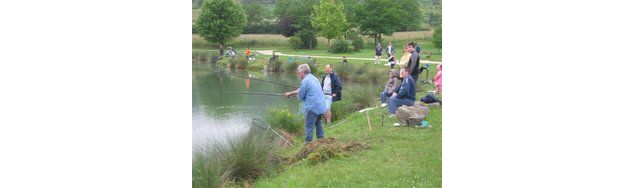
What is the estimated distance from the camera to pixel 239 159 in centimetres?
900

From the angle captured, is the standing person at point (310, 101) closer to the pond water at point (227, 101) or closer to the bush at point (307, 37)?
the bush at point (307, 37)

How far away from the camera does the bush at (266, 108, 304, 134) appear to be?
9977mm

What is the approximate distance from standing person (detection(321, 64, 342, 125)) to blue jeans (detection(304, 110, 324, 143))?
0.80 feet

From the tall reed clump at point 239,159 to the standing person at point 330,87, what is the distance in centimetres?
104

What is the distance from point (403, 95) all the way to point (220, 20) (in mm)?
2783

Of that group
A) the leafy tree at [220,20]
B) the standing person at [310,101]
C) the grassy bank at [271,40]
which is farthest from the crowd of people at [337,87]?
the leafy tree at [220,20]

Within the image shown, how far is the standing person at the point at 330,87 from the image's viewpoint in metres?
9.67

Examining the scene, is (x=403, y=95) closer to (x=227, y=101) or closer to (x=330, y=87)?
(x=330, y=87)

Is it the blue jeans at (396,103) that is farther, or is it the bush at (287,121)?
the blue jeans at (396,103)

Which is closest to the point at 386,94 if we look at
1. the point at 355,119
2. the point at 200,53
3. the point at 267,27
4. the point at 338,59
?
the point at 355,119

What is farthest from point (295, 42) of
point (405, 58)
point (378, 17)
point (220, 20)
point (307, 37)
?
point (405, 58)

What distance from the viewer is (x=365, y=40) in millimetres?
9383

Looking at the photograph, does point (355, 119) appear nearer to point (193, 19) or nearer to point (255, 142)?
point (255, 142)
